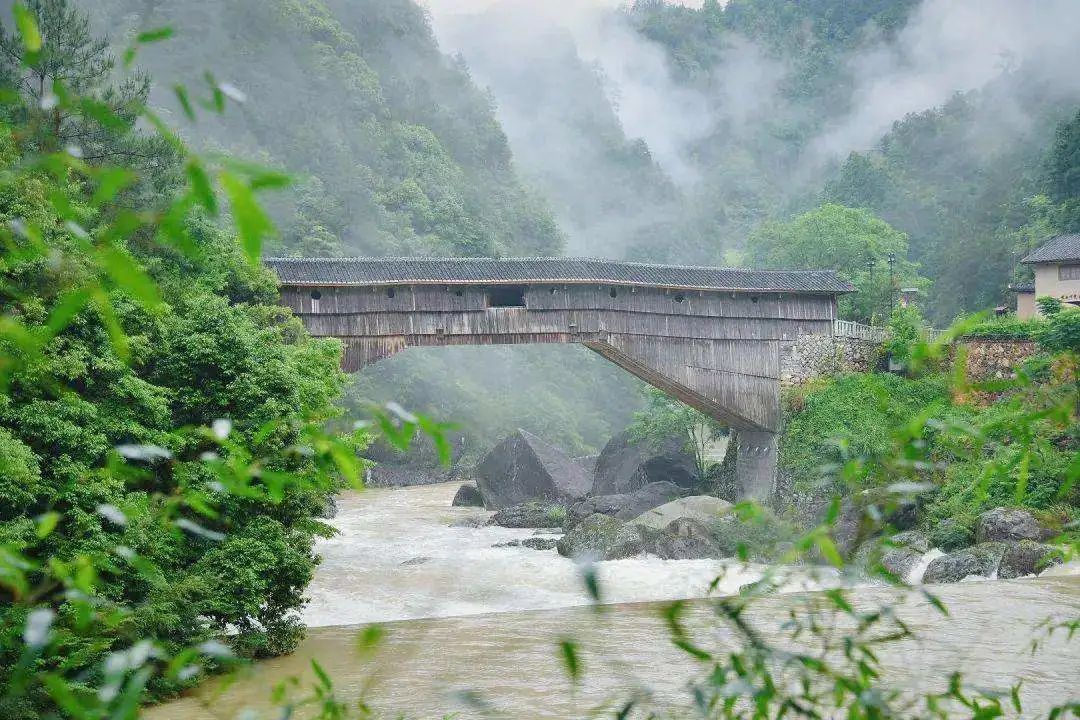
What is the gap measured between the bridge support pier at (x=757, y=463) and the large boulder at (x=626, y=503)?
1.31m

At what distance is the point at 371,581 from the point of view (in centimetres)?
1528

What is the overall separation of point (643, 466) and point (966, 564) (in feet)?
31.5

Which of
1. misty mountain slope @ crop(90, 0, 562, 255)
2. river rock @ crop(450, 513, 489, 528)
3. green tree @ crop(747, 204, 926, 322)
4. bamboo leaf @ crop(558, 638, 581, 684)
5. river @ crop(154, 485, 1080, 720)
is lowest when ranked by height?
river @ crop(154, 485, 1080, 720)

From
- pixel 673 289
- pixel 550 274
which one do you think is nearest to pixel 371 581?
pixel 550 274

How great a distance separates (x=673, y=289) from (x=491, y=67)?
56.4 metres

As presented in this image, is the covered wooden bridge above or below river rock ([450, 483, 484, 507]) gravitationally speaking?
above

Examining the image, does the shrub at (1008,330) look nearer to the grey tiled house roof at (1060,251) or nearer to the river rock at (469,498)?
the grey tiled house roof at (1060,251)

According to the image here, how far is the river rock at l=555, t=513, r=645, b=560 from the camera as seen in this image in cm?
1700

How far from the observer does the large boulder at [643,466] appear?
76.0 feet

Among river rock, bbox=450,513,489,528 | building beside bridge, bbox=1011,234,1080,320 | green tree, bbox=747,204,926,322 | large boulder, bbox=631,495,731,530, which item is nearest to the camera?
large boulder, bbox=631,495,731,530

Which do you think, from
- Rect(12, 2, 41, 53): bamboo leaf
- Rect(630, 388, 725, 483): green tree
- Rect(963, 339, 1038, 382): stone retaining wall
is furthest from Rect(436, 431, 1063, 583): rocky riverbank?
Rect(12, 2, 41, 53): bamboo leaf

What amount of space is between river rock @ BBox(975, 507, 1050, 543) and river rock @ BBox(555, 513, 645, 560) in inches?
195

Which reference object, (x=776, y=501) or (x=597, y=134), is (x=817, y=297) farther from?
(x=597, y=134)

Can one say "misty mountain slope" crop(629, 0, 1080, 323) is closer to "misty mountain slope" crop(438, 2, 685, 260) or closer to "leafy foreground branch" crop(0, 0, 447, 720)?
"misty mountain slope" crop(438, 2, 685, 260)
